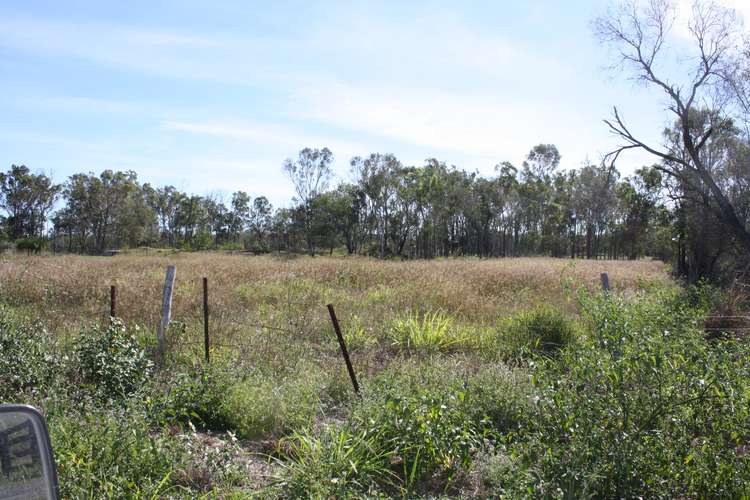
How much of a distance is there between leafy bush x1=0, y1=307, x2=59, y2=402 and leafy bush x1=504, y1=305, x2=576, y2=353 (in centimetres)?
610

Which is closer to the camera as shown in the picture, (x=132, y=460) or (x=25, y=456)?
(x=25, y=456)

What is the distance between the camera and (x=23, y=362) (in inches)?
203

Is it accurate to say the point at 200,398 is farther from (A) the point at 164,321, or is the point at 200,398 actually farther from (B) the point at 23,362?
(A) the point at 164,321

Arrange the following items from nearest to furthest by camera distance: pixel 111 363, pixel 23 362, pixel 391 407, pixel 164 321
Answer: pixel 391 407, pixel 23 362, pixel 111 363, pixel 164 321

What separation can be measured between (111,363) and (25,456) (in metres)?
4.32

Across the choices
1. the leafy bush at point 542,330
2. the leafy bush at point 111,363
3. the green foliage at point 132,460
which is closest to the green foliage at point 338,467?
the green foliage at point 132,460

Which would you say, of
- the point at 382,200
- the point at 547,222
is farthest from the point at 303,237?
the point at 547,222

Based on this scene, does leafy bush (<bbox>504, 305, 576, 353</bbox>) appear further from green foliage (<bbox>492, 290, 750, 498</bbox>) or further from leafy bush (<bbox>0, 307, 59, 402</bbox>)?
leafy bush (<bbox>0, 307, 59, 402</bbox>)

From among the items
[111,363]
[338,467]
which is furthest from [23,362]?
[338,467]

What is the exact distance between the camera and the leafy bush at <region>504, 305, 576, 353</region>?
8406mm

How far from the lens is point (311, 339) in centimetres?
Answer: 832

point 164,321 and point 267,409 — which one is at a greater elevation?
point 164,321

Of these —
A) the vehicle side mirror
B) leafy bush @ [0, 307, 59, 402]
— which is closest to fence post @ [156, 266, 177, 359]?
leafy bush @ [0, 307, 59, 402]

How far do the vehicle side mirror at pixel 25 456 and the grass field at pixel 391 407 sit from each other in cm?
190
